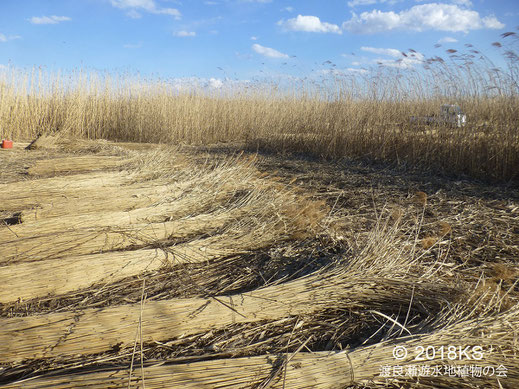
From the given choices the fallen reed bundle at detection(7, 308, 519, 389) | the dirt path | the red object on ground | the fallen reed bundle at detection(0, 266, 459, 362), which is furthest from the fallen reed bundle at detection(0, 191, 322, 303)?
the red object on ground

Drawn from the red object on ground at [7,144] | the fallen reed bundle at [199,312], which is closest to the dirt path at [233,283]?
the fallen reed bundle at [199,312]

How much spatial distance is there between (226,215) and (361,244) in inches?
40.7

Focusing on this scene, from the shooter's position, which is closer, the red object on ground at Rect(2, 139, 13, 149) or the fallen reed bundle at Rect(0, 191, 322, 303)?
the fallen reed bundle at Rect(0, 191, 322, 303)

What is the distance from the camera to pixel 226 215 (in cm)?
278

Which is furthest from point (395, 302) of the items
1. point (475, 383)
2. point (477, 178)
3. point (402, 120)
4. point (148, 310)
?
point (402, 120)

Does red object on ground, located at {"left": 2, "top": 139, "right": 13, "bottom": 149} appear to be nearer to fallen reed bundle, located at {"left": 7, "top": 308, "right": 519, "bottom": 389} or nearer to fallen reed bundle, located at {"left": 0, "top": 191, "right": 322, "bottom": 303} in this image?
fallen reed bundle, located at {"left": 0, "top": 191, "right": 322, "bottom": 303}

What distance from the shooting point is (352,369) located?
4.10 ft

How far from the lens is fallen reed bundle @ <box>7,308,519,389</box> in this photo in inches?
45.7

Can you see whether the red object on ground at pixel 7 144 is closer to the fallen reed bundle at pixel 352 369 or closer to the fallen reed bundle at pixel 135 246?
the fallen reed bundle at pixel 135 246

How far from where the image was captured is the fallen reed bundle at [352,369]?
1.16 meters

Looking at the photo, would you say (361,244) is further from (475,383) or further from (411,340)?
(475,383)

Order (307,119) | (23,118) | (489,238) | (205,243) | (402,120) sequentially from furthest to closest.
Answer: (23,118)
(307,119)
(402,120)
(489,238)
(205,243)

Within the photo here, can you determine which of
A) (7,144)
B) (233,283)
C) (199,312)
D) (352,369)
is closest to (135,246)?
(233,283)

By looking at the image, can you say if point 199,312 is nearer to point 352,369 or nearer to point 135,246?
point 352,369
